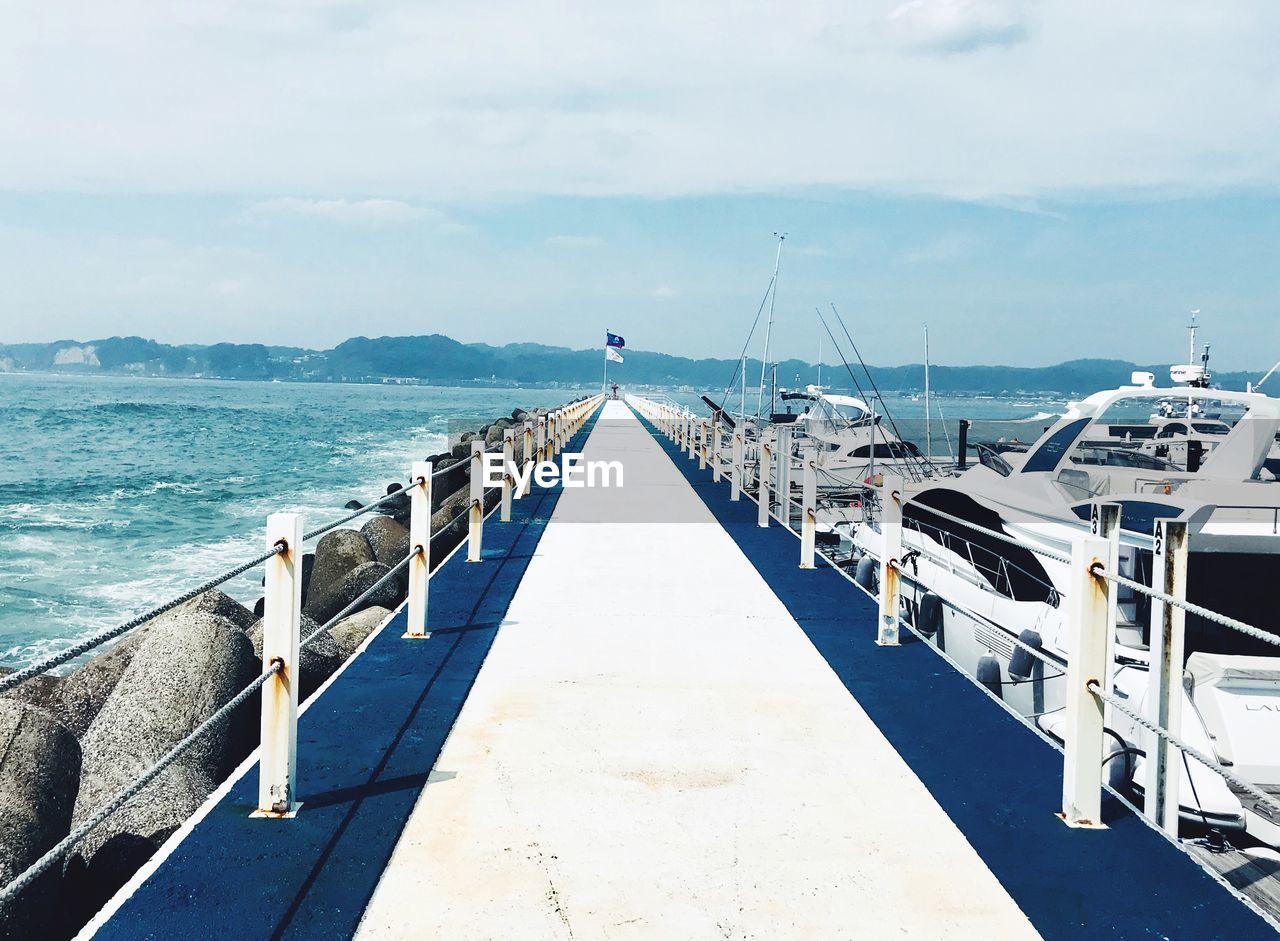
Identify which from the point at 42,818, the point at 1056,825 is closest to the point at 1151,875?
the point at 1056,825

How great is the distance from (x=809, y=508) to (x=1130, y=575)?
2584 mm

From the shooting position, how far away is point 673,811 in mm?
4160

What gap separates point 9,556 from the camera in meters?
23.3

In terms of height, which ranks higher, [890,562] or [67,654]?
[67,654]

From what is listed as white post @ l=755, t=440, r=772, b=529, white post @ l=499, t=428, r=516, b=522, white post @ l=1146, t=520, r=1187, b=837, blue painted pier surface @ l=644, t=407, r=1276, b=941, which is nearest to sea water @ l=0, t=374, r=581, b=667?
white post @ l=499, t=428, r=516, b=522

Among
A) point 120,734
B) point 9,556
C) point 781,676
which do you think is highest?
point 781,676

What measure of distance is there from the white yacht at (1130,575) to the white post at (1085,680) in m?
1.10

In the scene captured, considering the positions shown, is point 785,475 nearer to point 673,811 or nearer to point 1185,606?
point 673,811

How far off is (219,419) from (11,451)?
34725 mm

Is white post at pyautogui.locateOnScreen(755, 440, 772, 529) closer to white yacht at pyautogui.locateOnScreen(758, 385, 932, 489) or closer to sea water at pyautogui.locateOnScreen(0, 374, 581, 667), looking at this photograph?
white yacht at pyautogui.locateOnScreen(758, 385, 932, 489)

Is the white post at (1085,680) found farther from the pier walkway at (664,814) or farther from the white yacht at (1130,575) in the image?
the white yacht at (1130,575)

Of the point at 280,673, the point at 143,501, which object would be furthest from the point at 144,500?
the point at 280,673

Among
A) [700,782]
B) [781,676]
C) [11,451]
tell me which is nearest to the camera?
[700,782]

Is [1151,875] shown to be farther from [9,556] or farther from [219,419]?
[219,419]
